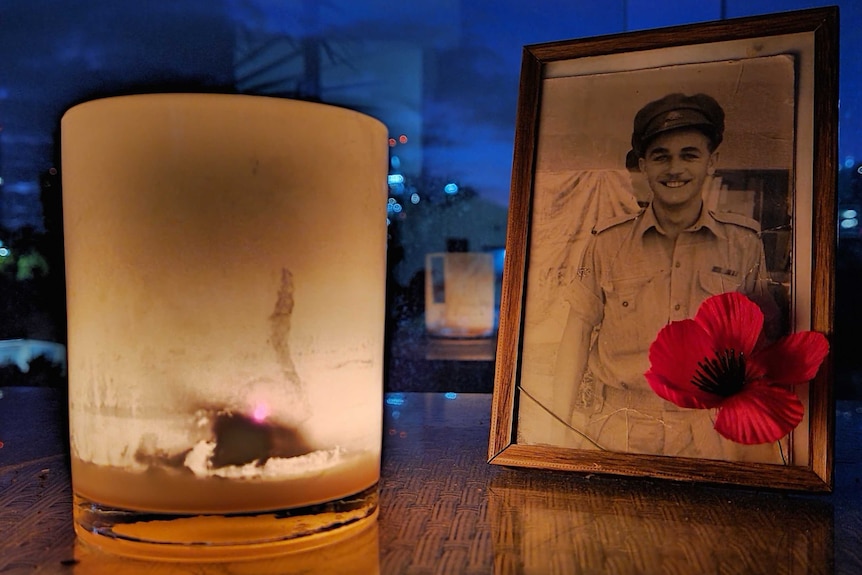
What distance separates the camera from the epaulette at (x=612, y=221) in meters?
0.61

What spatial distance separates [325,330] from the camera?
0.44 m

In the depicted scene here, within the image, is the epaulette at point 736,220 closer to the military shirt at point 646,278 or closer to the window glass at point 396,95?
the military shirt at point 646,278

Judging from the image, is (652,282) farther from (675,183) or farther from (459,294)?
(459,294)

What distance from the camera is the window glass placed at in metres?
1.37

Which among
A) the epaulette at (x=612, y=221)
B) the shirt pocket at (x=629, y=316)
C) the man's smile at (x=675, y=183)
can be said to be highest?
the man's smile at (x=675, y=183)

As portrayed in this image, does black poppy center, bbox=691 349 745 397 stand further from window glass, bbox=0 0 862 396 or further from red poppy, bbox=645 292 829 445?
window glass, bbox=0 0 862 396

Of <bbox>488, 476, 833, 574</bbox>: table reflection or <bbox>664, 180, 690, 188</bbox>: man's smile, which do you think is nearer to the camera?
<bbox>488, 476, 833, 574</bbox>: table reflection

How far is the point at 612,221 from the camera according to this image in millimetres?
613

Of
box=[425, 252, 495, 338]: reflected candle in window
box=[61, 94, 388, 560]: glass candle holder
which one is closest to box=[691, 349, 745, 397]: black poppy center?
box=[61, 94, 388, 560]: glass candle holder

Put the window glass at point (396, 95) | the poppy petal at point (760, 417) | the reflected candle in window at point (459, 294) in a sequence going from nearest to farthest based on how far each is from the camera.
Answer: the poppy petal at point (760, 417), the window glass at point (396, 95), the reflected candle in window at point (459, 294)

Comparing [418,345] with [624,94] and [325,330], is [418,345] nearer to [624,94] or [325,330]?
[624,94]

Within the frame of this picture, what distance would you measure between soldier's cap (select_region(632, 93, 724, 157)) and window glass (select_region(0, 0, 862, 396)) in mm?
712

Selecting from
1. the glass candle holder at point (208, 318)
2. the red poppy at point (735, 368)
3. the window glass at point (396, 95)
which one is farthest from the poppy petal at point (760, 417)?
the window glass at point (396, 95)

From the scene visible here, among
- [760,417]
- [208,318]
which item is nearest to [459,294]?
[760,417]
